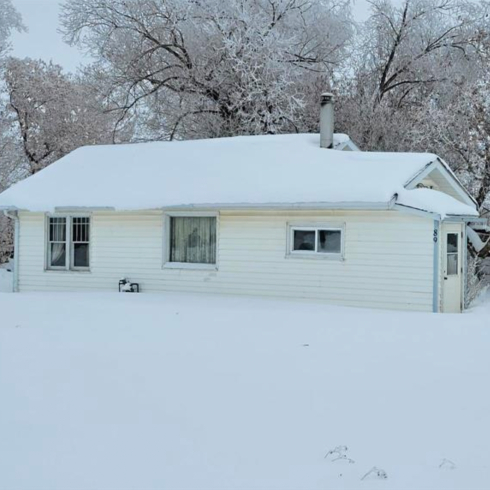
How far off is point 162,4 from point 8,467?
2193 centimetres

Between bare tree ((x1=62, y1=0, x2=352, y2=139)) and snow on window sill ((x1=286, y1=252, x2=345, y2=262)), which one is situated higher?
bare tree ((x1=62, y1=0, x2=352, y2=139))

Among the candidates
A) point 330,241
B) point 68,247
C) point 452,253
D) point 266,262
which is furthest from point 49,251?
point 452,253

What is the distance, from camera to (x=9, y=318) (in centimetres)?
1057

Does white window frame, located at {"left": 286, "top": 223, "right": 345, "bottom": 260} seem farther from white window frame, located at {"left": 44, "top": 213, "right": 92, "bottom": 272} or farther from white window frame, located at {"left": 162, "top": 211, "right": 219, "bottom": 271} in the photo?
white window frame, located at {"left": 44, "top": 213, "right": 92, "bottom": 272}

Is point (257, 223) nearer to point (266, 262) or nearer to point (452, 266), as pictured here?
point (266, 262)

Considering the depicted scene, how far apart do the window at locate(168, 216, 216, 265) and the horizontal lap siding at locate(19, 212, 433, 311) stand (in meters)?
0.28

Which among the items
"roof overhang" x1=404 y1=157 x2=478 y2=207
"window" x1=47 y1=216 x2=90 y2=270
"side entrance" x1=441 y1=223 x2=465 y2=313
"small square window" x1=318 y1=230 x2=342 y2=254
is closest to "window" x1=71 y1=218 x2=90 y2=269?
"window" x1=47 y1=216 x2=90 y2=270

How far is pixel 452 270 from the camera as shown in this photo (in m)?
14.1

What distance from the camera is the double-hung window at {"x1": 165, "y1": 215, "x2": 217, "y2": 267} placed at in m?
15.0

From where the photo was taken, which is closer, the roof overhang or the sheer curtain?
the roof overhang

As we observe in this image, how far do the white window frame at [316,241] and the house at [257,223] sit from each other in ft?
0.07

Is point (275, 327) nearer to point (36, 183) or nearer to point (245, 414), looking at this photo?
point (245, 414)

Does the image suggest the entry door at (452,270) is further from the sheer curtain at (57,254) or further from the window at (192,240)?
the sheer curtain at (57,254)

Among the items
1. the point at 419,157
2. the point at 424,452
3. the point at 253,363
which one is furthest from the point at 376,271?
the point at 424,452
